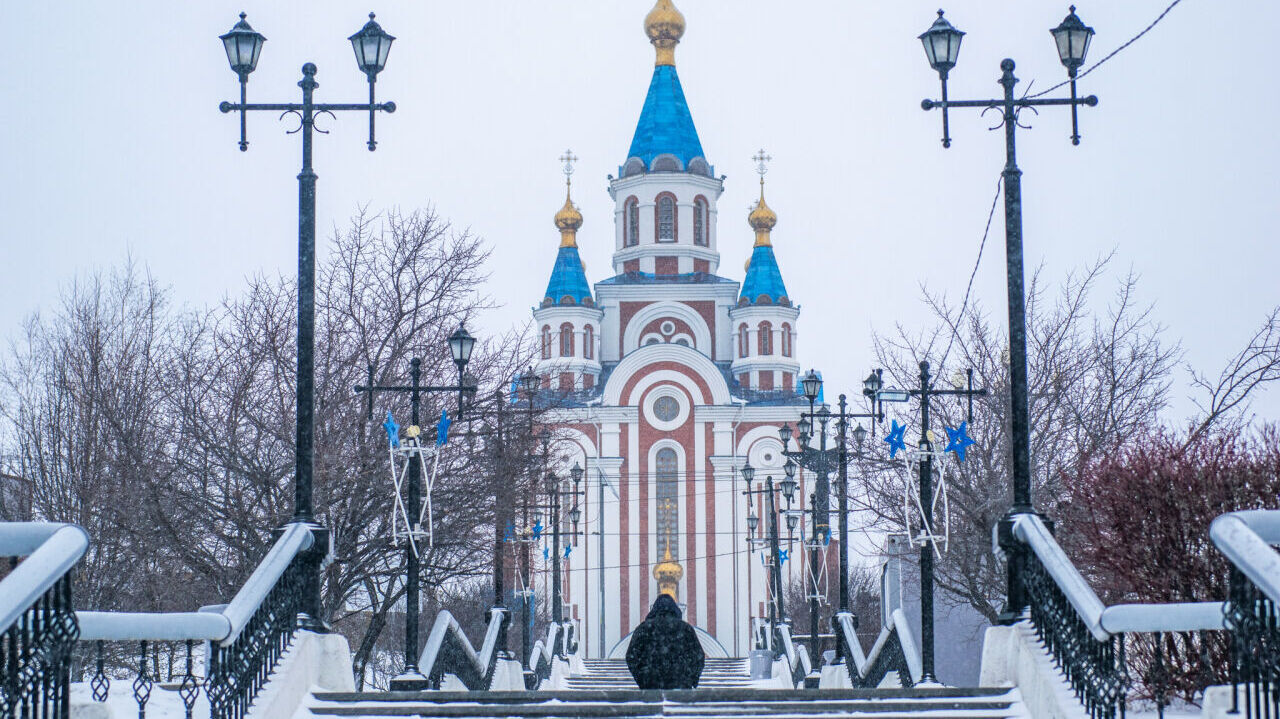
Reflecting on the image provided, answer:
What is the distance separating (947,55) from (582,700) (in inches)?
250

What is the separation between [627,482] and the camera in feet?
226

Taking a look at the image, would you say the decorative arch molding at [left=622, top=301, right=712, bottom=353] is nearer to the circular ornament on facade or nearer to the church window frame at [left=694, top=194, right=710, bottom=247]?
the church window frame at [left=694, top=194, right=710, bottom=247]

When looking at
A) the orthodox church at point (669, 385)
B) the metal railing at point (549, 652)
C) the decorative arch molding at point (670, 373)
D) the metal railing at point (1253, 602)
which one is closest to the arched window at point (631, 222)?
the orthodox church at point (669, 385)

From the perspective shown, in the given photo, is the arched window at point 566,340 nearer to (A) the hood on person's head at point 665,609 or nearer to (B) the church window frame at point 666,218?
(B) the church window frame at point 666,218

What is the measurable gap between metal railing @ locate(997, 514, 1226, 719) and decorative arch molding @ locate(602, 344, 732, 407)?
190 ft

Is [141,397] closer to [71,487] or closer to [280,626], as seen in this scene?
[71,487]

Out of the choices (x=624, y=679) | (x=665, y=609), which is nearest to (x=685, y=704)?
(x=665, y=609)

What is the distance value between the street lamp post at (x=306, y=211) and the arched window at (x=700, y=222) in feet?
198

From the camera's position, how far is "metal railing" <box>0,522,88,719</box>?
6.20m

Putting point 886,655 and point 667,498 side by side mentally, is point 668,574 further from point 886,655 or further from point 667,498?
point 886,655

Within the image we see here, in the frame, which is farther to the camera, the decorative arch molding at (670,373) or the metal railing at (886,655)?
the decorative arch molding at (670,373)

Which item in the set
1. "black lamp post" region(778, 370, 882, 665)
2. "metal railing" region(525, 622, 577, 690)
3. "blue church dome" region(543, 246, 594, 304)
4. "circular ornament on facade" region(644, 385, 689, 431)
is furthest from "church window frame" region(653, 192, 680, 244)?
"black lamp post" region(778, 370, 882, 665)

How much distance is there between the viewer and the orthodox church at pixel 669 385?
67688mm

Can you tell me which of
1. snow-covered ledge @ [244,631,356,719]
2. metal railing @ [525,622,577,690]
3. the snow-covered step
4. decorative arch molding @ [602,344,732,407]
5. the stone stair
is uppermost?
decorative arch molding @ [602,344,732,407]
